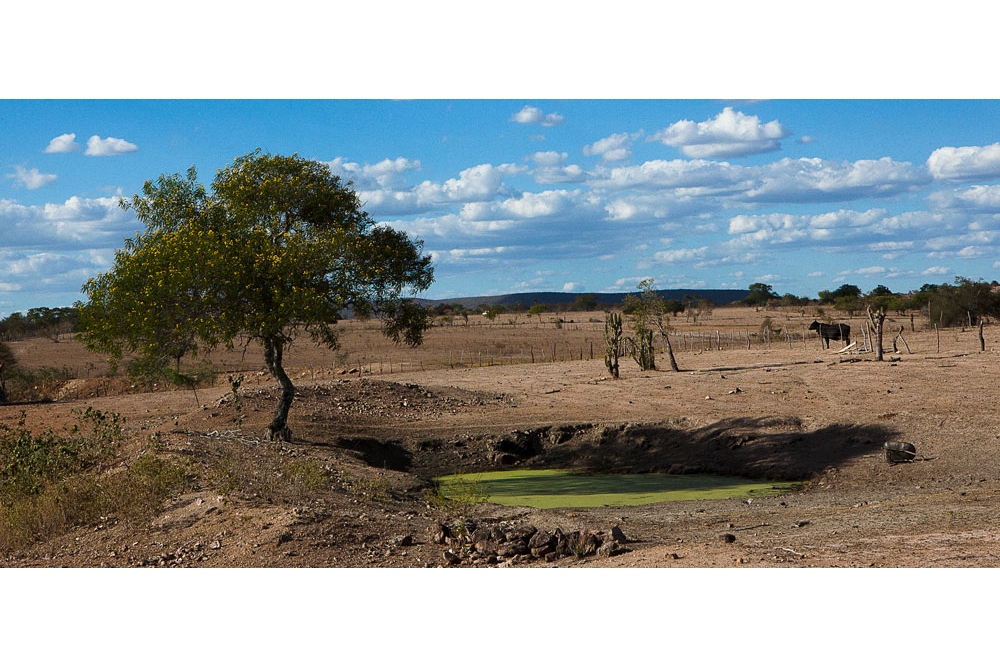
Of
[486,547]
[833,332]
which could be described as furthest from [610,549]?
[833,332]

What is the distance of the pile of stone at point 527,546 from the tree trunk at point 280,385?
25.9 ft

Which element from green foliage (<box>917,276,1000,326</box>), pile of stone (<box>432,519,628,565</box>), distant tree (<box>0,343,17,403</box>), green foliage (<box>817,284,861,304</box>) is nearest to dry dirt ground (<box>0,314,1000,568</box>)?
pile of stone (<box>432,519,628,565</box>)

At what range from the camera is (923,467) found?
14.2m

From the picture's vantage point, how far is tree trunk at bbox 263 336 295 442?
50.0 ft

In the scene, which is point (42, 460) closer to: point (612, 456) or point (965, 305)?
point (612, 456)

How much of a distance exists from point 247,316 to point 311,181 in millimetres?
3154

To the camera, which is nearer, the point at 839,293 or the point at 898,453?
the point at 898,453

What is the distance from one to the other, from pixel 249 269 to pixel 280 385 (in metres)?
2.77

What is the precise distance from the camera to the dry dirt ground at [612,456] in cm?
831

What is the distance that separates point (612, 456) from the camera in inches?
698

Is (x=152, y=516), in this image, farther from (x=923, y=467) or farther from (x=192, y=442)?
(x=923, y=467)

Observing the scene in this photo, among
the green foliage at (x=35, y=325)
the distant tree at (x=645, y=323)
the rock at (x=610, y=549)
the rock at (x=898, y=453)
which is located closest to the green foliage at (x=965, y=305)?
Result: the distant tree at (x=645, y=323)

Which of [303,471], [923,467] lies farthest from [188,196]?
[923,467]

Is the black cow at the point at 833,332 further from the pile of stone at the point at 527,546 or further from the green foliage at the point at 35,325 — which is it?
the green foliage at the point at 35,325
